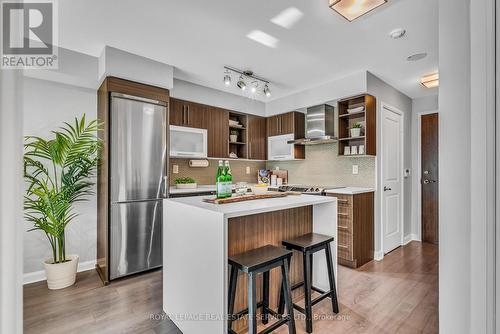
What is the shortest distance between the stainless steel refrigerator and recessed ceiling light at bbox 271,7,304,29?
169 cm

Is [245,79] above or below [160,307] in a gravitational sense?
above

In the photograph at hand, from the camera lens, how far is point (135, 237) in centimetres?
283

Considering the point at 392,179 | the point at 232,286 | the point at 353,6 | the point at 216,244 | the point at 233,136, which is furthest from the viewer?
the point at 233,136

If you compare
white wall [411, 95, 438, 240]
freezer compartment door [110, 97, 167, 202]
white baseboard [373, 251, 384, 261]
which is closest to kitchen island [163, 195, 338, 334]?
freezer compartment door [110, 97, 167, 202]

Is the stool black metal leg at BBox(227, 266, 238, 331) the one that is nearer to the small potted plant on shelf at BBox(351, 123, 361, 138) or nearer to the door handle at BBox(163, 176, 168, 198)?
the door handle at BBox(163, 176, 168, 198)

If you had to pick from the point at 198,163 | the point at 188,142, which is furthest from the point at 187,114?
the point at 198,163

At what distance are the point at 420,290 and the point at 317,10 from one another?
282 cm

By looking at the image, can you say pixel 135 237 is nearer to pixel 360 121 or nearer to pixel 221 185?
pixel 221 185

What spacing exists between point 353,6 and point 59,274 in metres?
3.67

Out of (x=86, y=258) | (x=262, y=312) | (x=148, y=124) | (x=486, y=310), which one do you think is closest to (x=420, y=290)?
(x=262, y=312)

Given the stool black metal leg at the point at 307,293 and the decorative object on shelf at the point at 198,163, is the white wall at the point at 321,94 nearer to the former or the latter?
the decorative object on shelf at the point at 198,163

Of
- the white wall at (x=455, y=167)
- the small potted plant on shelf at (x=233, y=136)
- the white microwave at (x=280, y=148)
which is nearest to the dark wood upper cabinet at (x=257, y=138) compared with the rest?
the white microwave at (x=280, y=148)

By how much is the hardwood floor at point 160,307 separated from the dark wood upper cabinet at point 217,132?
2.01 meters

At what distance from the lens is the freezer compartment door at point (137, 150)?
8.93 ft
